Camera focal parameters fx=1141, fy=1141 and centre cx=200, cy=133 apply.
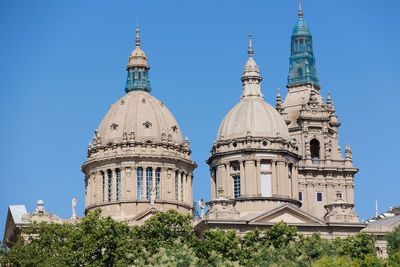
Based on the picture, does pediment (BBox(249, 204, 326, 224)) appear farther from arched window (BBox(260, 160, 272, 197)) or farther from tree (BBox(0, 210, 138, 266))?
tree (BBox(0, 210, 138, 266))

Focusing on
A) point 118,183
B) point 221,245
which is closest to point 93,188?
→ point 118,183

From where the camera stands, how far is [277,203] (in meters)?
139

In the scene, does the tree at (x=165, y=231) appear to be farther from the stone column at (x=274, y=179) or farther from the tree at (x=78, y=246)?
the stone column at (x=274, y=179)

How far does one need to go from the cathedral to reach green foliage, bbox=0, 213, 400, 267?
6.49 meters

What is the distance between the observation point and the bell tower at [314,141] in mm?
156125

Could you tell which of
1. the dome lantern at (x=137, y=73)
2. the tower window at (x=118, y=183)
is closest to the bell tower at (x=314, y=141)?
the dome lantern at (x=137, y=73)

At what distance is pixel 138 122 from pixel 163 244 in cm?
3781

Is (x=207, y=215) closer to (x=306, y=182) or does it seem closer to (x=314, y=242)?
(x=314, y=242)

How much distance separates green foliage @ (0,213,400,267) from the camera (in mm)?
118844

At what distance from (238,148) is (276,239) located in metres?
17.8

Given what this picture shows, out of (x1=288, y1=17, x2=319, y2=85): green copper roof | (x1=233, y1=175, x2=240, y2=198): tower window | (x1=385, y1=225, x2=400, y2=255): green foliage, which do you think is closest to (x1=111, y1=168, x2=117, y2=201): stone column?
(x1=233, y1=175, x2=240, y2=198): tower window

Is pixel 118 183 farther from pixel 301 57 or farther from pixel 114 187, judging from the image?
pixel 301 57

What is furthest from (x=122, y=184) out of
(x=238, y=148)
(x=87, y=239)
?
(x=87, y=239)

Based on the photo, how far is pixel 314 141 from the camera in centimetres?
16025
